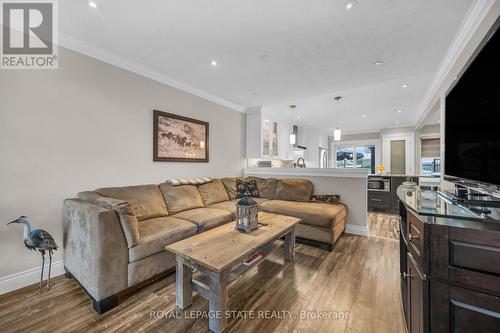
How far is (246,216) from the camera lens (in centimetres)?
206

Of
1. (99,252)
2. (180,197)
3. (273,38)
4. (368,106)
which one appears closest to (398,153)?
(368,106)

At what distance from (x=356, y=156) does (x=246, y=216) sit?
740 cm

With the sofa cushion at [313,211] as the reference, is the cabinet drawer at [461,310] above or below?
above

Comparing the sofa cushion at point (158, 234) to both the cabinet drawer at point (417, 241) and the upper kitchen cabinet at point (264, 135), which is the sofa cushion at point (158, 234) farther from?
the upper kitchen cabinet at point (264, 135)

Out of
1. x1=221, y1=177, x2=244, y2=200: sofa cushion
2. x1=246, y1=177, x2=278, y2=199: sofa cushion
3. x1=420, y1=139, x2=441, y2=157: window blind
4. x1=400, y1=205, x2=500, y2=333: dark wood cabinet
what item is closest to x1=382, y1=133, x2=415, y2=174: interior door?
x1=420, y1=139, x2=441, y2=157: window blind

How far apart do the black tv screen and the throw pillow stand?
3.05 m

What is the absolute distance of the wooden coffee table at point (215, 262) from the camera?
1.44m

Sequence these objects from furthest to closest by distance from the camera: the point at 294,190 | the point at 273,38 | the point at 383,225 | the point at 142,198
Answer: the point at 383,225, the point at 294,190, the point at 142,198, the point at 273,38

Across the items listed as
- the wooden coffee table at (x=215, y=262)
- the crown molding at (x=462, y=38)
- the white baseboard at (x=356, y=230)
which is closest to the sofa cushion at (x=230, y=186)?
the wooden coffee table at (x=215, y=262)

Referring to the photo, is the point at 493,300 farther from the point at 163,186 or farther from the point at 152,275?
the point at 163,186

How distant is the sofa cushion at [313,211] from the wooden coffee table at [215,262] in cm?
92

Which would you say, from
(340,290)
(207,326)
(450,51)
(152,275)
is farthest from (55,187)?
(450,51)

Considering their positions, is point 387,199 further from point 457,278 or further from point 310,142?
point 457,278

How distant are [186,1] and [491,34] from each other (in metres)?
2.01
